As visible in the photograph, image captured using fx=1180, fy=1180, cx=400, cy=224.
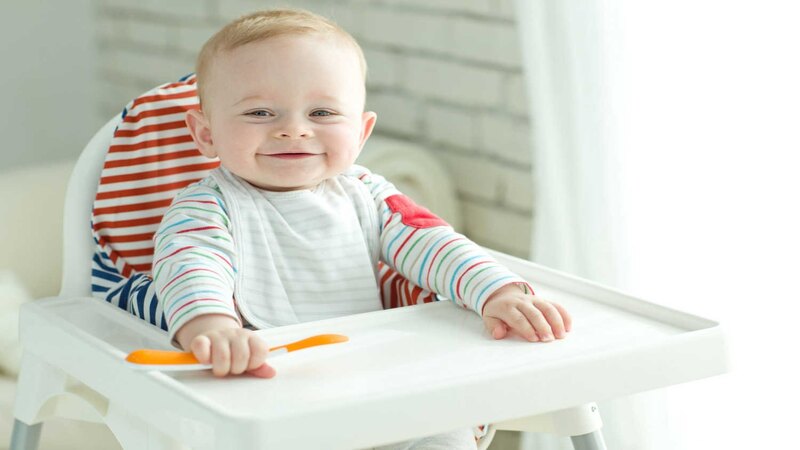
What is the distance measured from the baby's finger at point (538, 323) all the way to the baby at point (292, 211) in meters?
0.03

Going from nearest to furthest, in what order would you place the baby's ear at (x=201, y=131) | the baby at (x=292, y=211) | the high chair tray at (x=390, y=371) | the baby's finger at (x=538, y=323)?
1. the high chair tray at (x=390, y=371)
2. the baby's finger at (x=538, y=323)
3. the baby at (x=292, y=211)
4. the baby's ear at (x=201, y=131)

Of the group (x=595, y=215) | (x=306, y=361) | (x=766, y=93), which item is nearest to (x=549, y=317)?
(x=306, y=361)

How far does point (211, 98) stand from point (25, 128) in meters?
1.80

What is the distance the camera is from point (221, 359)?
0.91 m

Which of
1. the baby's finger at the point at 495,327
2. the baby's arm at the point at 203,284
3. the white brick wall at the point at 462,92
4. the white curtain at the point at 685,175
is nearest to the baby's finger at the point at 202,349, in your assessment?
the baby's arm at the point at 203,284

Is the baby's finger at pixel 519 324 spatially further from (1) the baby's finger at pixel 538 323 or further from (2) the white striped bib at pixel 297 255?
(2) the white striped bib at pixel 297 255

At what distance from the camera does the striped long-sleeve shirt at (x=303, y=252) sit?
109 cm

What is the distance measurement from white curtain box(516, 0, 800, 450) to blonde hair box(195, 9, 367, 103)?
0.51m

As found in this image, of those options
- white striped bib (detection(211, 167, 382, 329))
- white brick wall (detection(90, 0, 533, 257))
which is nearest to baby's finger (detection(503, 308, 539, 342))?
white striped bib (detection(211, 167, 382, 329))

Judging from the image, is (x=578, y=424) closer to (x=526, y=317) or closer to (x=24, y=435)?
(x=526, y=317)

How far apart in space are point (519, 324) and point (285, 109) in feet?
1.02

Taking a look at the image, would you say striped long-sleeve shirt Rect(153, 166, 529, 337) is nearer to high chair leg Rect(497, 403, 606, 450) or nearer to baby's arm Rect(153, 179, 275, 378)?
baby's arm Rect(153, 179, 275, 378)

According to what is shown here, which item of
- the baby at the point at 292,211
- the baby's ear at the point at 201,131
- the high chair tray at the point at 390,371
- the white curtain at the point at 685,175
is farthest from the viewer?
the white curtain at the point at 685,175

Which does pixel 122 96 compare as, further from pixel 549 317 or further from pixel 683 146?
pixel 549 317
